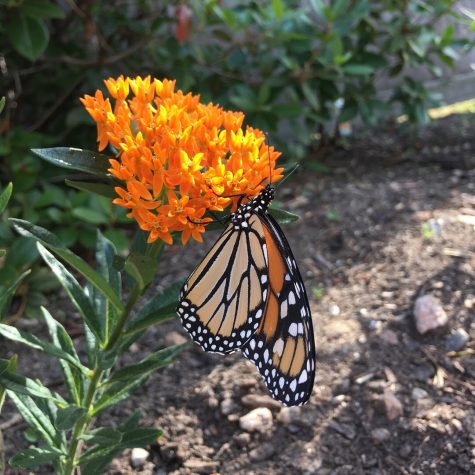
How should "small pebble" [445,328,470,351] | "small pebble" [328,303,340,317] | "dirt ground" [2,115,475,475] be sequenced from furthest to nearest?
1. "small pebble" [328,303,340,317]
2. "small pebble" [445,328,470,351]
3. "dirt ground" [2,115,475,475]

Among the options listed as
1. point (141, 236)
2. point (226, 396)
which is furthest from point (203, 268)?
point (226, 396)

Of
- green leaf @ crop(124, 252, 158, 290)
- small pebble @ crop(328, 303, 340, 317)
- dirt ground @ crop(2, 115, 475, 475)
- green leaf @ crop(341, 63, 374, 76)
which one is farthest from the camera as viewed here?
green leaf @ crop(341, 63, 374, 76)

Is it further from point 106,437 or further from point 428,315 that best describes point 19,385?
point 428,315

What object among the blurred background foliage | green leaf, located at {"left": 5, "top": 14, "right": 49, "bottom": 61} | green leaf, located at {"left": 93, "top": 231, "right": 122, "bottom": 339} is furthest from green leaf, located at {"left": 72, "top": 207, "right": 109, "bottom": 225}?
green leaf, located at {"left": 93, "top": 231, "right": 122, "bottom": 339}

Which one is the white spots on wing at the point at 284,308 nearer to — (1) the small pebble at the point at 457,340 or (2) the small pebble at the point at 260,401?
(2) the small pebble at the point at 260,401

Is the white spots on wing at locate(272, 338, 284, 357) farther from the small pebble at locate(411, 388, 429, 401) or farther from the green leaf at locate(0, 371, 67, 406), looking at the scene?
the small pebble at locate(411, 388, 429, 401)

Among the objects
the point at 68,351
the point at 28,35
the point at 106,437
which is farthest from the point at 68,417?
the point at 28,35

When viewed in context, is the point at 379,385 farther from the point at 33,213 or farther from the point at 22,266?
the point at 33,213
